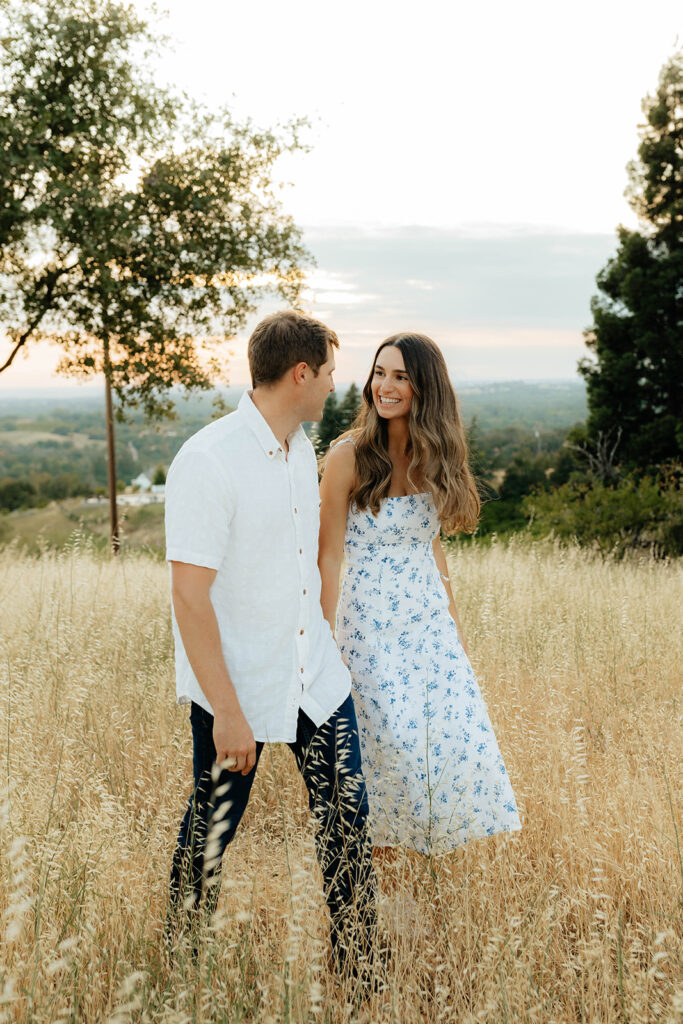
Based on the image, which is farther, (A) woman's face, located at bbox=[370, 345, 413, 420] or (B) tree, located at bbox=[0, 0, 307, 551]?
(B) tree, located at bbox=[0, 0, 307, 551]

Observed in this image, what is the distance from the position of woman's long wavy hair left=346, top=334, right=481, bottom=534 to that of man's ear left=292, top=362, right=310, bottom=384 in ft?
2.24

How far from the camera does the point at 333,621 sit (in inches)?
108

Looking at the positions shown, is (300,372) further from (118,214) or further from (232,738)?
(118,214)

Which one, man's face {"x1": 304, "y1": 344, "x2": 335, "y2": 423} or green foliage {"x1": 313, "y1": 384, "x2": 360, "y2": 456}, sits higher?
man's face {"x1": 304, "y1": 344, "x2": 335, "y2": 423}

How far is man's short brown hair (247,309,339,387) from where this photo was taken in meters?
2.21

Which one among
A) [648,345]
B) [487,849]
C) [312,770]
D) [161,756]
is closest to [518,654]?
[487,849]

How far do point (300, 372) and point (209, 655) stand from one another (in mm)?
803

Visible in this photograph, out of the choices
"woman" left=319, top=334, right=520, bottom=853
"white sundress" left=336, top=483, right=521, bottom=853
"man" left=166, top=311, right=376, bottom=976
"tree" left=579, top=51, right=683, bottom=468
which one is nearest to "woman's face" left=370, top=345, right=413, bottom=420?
"woman" left=319, top=334, right=520, bottom=853

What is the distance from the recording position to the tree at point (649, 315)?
21.3 meters

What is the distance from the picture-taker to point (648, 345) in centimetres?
2191

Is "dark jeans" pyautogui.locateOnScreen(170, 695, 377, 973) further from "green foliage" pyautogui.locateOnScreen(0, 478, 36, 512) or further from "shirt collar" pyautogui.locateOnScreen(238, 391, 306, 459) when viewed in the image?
"green foliage" pyautogui.locateOnScreen(0, 478, 36, 512)

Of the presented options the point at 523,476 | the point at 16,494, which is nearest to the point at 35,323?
the point at 16,494

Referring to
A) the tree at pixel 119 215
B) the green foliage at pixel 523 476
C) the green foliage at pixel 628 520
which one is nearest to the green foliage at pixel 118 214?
the tree at pixel 119 215

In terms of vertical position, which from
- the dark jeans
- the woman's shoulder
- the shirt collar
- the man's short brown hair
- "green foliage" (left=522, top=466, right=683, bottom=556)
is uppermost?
the man's short brown hair
